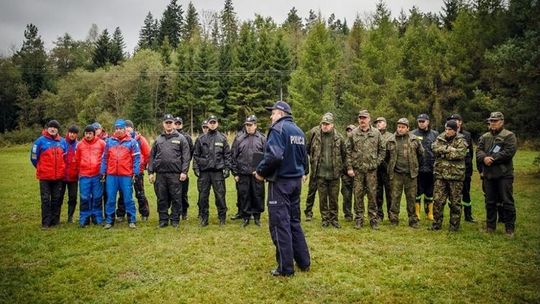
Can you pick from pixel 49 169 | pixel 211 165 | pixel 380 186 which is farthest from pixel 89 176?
pixel 380 186

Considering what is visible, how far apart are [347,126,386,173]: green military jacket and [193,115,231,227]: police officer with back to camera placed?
298 centimetres

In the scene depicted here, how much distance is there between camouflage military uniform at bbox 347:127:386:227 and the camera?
8.90 meters

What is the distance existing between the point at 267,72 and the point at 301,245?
39.8 meters

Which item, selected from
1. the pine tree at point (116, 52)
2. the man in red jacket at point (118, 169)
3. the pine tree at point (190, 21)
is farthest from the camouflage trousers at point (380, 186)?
the pine tree at point (190, 21)

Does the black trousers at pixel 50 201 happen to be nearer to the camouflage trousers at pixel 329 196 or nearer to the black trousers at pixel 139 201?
the black trousers at pixel 139 201

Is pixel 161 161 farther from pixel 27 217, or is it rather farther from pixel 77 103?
pixel 77 103

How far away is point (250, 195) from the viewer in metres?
9.70

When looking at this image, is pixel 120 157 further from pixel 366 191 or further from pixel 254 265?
pixel 366 191

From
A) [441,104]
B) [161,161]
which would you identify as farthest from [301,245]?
[441,104]

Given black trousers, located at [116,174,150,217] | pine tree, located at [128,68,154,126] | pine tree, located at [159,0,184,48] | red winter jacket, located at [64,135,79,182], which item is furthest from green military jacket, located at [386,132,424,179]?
pine tree, located at [159,0,184,48]

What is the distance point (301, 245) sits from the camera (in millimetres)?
6027

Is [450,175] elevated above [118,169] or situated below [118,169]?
below

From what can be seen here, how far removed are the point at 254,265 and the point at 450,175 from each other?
483 cm

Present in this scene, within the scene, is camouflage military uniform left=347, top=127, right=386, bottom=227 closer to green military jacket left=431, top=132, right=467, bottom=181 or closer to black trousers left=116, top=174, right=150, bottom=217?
green military jacket left=431, top=132, right=467, bottom=181
